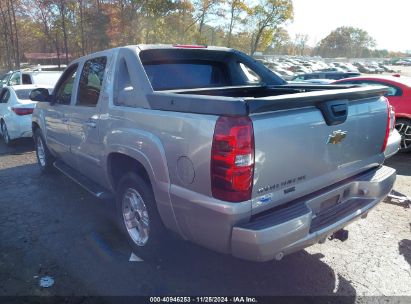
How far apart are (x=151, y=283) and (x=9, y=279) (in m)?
1.27

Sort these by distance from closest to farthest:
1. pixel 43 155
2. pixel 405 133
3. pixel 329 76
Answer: pixel 43 155
pixel 405 133
pixel 329 76

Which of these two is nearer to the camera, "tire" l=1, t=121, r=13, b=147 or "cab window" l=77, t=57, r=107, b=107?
"cab window" l=77, t=57, r=107, b=107

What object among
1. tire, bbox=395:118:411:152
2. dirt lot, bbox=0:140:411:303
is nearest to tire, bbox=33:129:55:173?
dirt lot, bbox=0:140:411:303

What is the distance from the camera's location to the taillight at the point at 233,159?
2236 mm

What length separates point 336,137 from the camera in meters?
2.75

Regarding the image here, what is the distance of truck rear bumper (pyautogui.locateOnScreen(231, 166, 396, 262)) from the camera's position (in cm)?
229

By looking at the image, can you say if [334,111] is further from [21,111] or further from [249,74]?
[21,111]

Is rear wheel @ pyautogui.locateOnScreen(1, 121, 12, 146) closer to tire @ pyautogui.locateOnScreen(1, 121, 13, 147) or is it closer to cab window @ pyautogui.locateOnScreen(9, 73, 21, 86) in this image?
tire @ pyautogui.locateOnScreen(1, 121, 13, 147)

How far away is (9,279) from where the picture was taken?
3.16m

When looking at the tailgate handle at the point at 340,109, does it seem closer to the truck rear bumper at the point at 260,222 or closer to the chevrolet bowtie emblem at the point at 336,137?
the chevrolet bowtie emblem at the point at 336,137

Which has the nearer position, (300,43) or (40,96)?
(40,96)

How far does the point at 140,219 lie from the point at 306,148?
1712 mm

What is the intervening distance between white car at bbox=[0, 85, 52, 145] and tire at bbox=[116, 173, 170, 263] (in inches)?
221

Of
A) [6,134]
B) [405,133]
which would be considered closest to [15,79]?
[6,134]
